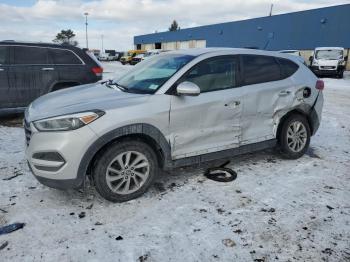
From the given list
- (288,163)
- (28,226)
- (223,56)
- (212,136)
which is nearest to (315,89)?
(288,163)

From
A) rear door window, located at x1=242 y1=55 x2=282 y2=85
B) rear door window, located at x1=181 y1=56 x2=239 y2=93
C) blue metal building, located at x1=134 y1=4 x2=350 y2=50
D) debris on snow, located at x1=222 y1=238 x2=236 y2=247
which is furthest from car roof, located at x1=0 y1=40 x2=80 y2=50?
blue metal building, located at x1=134 y1=4 x2=350 y2=50

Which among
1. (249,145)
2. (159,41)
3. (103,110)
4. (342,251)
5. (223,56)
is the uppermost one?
(159,41)

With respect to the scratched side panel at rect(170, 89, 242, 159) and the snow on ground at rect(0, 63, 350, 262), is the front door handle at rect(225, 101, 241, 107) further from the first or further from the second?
the snow on ground at rect(0, 63, 350, 262)

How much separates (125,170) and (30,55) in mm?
4853

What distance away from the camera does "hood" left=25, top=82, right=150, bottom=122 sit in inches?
142

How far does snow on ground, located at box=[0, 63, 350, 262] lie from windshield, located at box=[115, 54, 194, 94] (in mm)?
1279

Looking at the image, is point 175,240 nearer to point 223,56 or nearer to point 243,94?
point 243,94

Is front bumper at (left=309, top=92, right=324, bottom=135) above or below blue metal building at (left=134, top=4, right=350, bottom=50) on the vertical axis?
below

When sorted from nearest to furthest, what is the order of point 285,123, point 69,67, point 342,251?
point 342,251 < point 285,123 < point 69,67

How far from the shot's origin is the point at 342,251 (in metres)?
2.97

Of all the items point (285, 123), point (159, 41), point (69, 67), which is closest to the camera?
point (285, 123)

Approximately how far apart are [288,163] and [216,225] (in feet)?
7.50

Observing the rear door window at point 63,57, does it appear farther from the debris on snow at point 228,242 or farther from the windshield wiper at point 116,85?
the debris on snow at point 228,242

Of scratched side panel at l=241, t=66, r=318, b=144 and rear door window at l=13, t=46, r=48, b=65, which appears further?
rear door window at l=13, t=46, r=48, b=65
